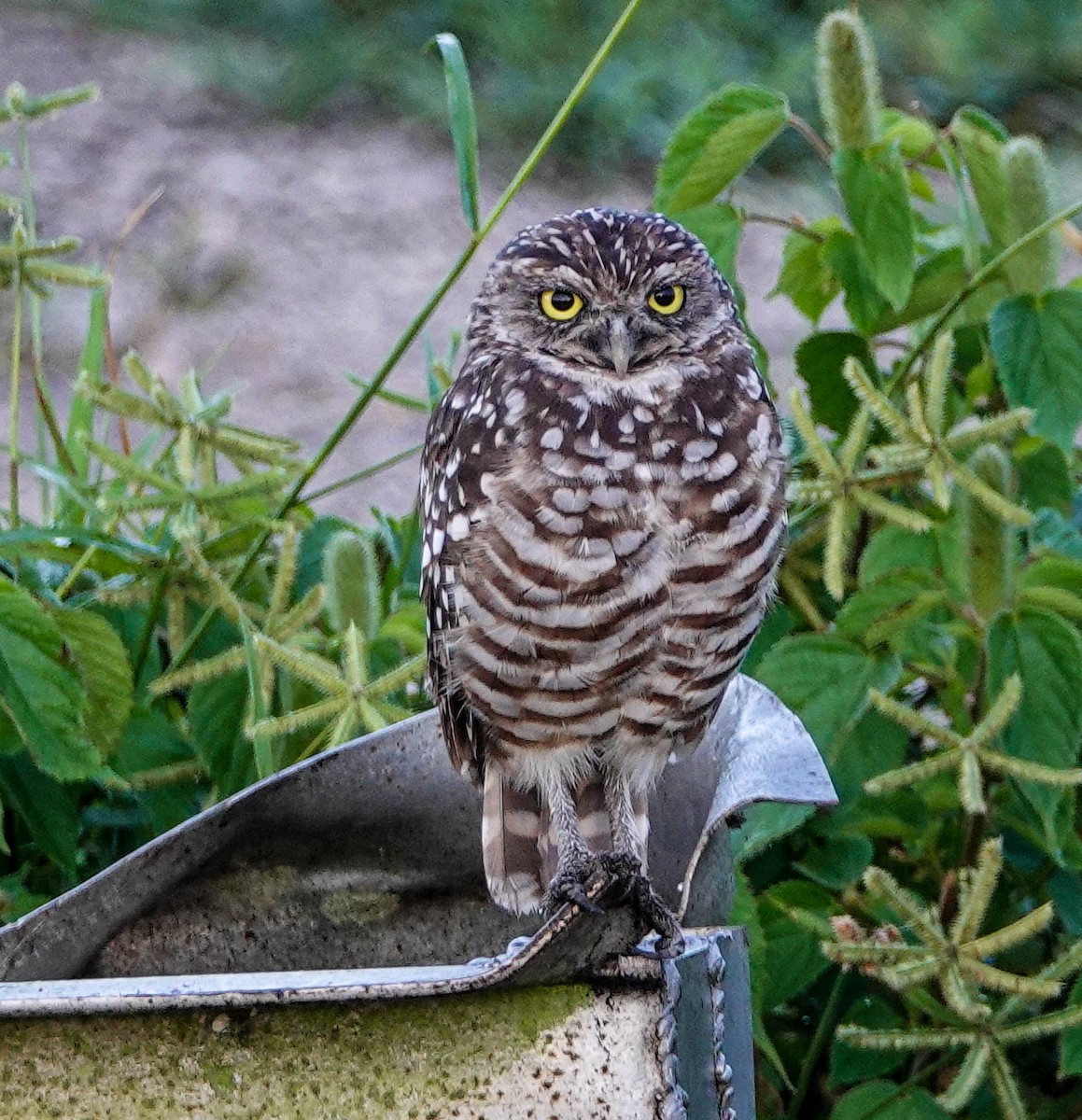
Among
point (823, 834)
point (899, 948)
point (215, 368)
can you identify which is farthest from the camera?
point (215, 368)

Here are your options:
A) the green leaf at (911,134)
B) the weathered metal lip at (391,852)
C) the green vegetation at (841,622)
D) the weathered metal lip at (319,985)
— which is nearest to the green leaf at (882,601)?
the green vegetation at (841,622)

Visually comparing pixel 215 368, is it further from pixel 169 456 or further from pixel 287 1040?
pixel 287 1040

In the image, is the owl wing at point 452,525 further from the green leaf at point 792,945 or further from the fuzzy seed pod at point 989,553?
the fuzzy seed pod at point 989,553

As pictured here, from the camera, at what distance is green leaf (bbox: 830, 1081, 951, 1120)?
2.32m

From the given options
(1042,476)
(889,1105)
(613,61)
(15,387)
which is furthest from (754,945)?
(613,61)

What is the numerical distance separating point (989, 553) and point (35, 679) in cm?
124

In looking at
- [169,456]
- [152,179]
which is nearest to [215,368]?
[152,179]

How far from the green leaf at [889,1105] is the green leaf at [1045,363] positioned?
903mm

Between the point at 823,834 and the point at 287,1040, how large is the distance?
129 centimetres

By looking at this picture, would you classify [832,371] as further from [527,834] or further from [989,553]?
[527,834]

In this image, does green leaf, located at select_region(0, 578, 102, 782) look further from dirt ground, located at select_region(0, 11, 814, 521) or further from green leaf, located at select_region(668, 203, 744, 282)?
dirt ground, located at select_region(0, 11, 814, 521)

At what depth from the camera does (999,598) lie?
232 centimetres

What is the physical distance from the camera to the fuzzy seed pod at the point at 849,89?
99.2 inches

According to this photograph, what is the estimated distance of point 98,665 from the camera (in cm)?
240
